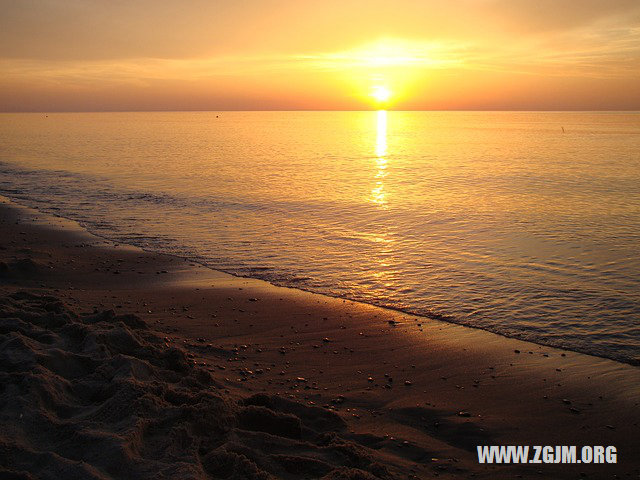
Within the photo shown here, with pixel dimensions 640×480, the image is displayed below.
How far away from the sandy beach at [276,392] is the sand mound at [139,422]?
16mm

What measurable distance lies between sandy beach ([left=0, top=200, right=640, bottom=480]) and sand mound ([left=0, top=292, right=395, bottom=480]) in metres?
0.02

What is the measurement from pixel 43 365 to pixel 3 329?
5.03ft

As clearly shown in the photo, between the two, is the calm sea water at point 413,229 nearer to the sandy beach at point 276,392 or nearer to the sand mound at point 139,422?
the sandy beach at point 276,392

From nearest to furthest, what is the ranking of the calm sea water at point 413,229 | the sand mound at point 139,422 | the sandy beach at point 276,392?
the sand mound at point 139,422 → the sandy beach at point 276,392 → the calm sea water at point 413,229

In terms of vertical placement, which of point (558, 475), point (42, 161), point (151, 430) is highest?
point (42, 161)

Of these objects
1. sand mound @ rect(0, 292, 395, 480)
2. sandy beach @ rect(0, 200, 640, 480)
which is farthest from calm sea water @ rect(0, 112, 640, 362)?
sand mound @ rect(0, 292, 395, 480)

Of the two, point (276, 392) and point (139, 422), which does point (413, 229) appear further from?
point (139, 422)

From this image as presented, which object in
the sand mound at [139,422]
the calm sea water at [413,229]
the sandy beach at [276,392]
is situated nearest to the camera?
the sand mound at [139,422]

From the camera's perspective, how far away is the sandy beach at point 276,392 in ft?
13.8

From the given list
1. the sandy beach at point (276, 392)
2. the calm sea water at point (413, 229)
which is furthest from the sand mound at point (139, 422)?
the calm sea water at point (413, 229)

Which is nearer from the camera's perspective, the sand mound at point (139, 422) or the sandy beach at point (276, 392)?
the sand mound at point (139, 422)

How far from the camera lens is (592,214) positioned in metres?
19.6

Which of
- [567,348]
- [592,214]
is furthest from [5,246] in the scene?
[592,214]

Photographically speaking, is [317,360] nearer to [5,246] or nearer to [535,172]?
[5,246]
